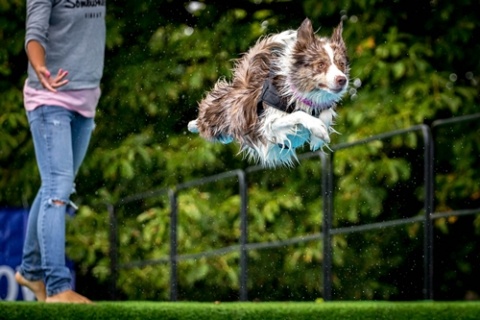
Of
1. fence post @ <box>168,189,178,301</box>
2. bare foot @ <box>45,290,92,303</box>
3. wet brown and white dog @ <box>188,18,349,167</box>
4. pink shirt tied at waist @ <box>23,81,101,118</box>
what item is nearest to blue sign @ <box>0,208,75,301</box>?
fence post @ <box>168,189,178,301</box>

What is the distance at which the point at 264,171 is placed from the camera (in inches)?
469

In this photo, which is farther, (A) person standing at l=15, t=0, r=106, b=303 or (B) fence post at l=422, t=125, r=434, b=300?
(B) fence post at l=422, t=125, r=434, b=300

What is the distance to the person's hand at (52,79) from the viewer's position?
3.78m

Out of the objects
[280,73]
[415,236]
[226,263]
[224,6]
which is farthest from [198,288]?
[280,73]

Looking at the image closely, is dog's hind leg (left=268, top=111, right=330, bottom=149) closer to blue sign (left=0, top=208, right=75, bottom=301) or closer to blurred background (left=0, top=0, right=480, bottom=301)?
blurred background (left=0, top=0, right=480, bottom=301)

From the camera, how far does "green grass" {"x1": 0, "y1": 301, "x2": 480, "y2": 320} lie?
7.27m

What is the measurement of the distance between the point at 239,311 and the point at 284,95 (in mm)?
4559

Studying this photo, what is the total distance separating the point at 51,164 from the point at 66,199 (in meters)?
0.55

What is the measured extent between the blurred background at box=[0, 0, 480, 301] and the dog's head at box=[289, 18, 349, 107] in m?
0.12

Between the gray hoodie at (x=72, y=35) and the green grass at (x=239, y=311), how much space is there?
10.3ft

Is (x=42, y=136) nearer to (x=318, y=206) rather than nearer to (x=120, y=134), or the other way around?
(x=120, y=134)

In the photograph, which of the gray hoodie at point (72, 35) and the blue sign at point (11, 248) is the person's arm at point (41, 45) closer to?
the gray hoodie at point (72, 35)

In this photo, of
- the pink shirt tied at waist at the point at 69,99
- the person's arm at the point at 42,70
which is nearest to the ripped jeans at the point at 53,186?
the pink shirt tied at waist at the point at 69,99

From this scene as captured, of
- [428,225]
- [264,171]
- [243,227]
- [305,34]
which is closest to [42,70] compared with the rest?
[305,34]
